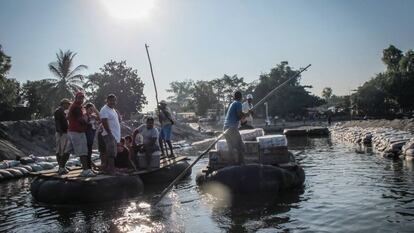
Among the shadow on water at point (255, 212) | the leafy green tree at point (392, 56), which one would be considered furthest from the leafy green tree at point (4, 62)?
the leafy green tree at point (392, 56)

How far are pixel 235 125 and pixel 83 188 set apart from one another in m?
4.69

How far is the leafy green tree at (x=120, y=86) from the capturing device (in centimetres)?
4756

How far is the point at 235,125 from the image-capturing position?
1258 cm

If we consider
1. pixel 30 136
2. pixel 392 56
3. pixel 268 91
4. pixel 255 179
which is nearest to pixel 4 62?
pixel 30 136

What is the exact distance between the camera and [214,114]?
8975cm

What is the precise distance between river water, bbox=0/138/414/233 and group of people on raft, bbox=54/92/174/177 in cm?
136

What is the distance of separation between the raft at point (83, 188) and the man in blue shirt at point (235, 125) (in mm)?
3139

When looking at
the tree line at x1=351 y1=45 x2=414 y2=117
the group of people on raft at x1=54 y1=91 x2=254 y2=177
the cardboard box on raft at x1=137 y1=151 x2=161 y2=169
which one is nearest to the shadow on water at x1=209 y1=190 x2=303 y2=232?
the group of people on raft at x1=54 y1=91 x2=254 y2=177

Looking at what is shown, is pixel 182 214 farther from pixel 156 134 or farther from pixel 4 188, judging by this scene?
pixel 4 188

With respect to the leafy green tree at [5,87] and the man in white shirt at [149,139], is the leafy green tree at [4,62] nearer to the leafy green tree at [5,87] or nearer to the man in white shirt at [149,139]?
the leafy green tree at [5,87]

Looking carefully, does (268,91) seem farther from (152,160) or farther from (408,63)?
(152,160)

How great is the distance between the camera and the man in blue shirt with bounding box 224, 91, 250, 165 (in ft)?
41.0

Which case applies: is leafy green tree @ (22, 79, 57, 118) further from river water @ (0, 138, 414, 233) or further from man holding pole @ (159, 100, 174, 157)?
river water @ (0, 138, 414, 233)

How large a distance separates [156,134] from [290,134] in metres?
34.1
